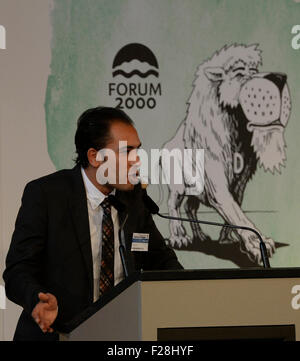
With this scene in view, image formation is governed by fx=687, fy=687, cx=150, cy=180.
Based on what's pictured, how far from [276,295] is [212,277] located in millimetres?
194

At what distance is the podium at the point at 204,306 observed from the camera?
1.82m

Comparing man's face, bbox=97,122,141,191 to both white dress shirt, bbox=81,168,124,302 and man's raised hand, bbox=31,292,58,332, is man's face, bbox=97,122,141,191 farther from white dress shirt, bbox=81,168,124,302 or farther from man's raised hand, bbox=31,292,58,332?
man's raised hand, bbox=31,292,58,332

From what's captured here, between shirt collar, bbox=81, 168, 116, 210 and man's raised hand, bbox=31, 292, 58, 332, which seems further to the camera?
shirt collar, bbox=81, 168, 116, 210

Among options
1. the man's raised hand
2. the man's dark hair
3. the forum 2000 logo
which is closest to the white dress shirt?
the man's dark hair

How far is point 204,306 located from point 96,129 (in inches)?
49.4

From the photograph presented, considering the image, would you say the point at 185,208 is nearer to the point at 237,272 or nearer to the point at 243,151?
the point at 243,151

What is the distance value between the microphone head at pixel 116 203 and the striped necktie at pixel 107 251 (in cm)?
2

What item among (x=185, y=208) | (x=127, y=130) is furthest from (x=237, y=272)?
(x=185, y=208)

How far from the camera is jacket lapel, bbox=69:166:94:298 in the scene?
2561 mm

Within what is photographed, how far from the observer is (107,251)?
263 cm

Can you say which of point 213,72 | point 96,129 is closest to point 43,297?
point 96,129

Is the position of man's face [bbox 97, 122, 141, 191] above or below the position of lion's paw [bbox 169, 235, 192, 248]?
above

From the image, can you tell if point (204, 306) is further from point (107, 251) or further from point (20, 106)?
point (20, 106)

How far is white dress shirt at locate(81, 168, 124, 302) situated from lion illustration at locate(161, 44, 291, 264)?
133 cm
